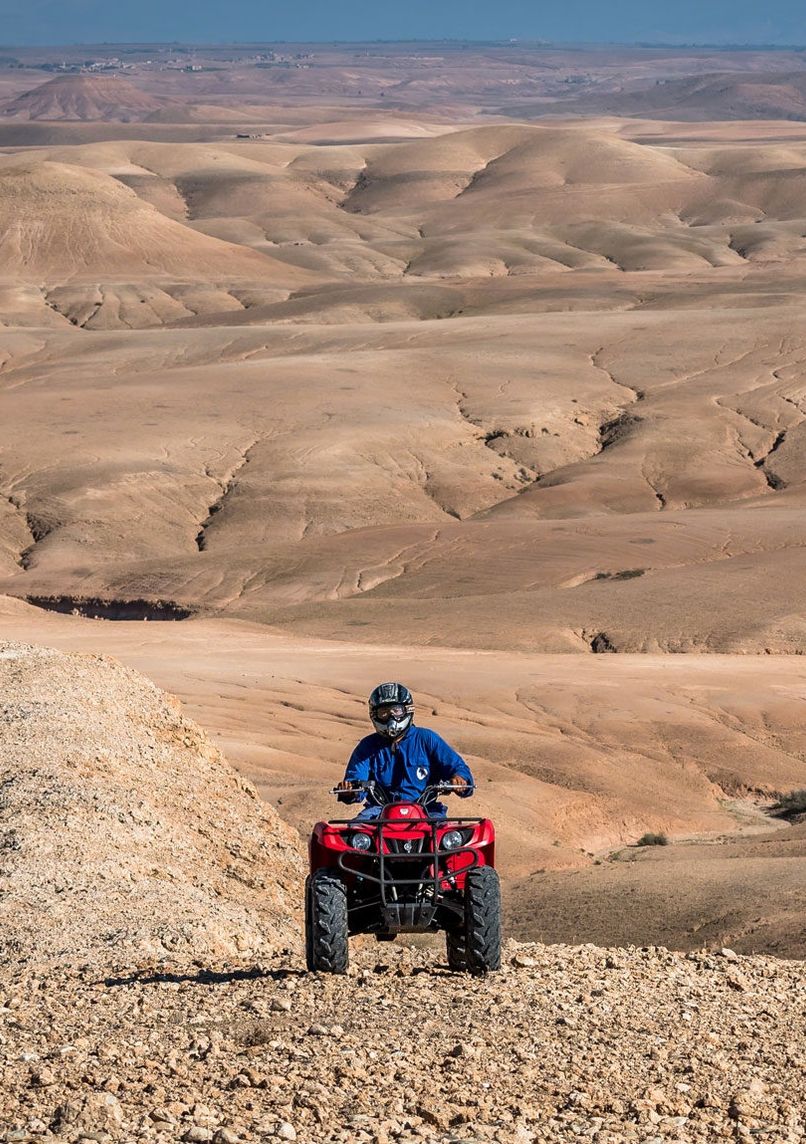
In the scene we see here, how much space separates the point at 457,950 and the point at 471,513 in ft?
146

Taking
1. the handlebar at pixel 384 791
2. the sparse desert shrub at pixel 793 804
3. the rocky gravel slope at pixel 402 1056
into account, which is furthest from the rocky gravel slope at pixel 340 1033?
the sparse desert shrub at pixel 793 804

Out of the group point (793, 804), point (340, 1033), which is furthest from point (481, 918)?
point (793, 804)

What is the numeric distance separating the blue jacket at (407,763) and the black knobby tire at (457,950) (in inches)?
→ 26.5

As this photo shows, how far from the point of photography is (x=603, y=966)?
28.1ft

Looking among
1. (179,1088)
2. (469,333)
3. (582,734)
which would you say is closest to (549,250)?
(469,333)

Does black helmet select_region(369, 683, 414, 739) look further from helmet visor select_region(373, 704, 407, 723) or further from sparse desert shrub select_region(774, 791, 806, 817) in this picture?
sparse desert shrub select_region(774, 791, 806, 817)

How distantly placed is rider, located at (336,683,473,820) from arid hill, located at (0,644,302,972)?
4.94 feet

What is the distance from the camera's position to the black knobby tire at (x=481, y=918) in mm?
7969

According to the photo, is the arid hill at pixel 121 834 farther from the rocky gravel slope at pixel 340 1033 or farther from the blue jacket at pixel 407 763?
the blue jacket at pixel 407 763

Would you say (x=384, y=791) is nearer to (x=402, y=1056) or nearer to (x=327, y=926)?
(x=327, y=926)

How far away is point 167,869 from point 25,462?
4605 cm

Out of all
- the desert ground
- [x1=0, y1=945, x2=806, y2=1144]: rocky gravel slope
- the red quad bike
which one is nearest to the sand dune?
the desert ground

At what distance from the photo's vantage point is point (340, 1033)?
6.91 metres

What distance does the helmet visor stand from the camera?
324 inches
